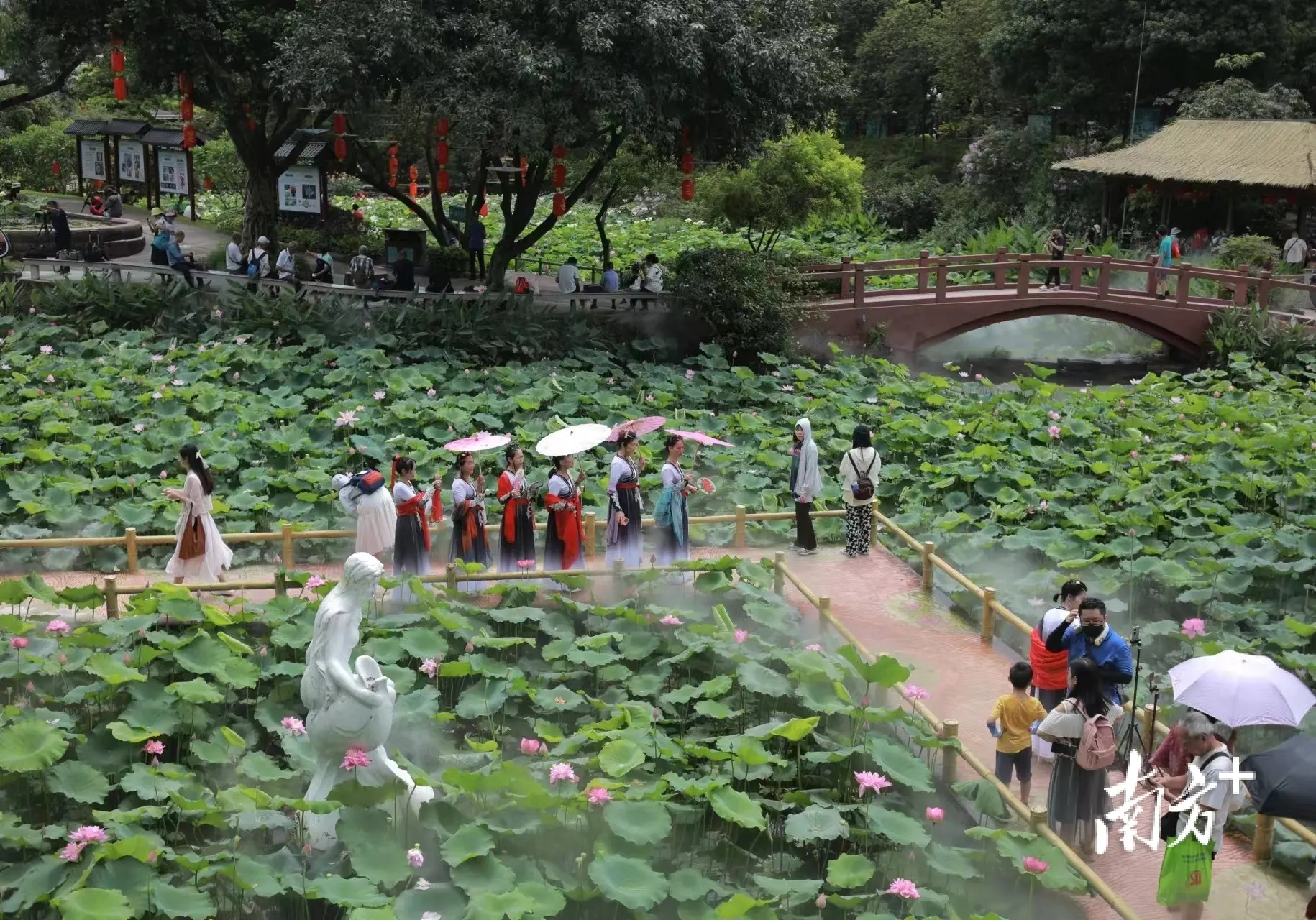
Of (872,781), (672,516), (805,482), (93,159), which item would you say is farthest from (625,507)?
(93,159)

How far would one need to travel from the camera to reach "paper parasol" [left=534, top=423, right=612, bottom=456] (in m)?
11.6

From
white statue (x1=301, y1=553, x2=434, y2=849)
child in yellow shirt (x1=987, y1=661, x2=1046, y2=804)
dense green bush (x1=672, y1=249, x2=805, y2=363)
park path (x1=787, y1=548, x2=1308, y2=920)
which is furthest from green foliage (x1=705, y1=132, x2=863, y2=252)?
white statue (x1=301, y1=553, x2=434, y2=849)

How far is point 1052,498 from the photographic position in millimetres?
15469

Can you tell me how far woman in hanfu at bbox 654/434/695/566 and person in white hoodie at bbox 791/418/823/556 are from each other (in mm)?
1323

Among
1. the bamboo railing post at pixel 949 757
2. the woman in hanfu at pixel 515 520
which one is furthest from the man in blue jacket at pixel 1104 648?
the woman in hanfu at pixel 515 520

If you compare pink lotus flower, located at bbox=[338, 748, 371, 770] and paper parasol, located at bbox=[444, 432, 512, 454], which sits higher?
paper parasol, located at bbox=[444, 432, 512, 454]

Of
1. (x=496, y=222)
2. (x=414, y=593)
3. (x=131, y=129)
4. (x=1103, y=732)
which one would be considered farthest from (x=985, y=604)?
(x=496, y=222)

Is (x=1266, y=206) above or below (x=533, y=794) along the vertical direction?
above

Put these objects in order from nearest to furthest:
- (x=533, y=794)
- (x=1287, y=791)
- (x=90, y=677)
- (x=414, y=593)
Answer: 1. (x=1287, y=791)
2. (x=533, y=794)
3. (x=90, y=677)
4. (x=414, y=593)

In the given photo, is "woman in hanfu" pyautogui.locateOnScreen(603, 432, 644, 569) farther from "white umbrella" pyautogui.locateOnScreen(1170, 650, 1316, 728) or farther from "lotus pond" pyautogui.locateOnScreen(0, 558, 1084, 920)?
"white umbrella" pyautogui.locateOnScreen(1170, 650, 1316, 728)

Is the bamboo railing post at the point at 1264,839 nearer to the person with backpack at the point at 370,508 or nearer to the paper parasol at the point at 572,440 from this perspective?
the paper parasol at the point at 572,440

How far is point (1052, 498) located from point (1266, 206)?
19762 millimetres

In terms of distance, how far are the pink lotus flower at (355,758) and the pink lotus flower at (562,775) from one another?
1.04 metres

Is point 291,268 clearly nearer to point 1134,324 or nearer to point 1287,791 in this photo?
point 1134,324
